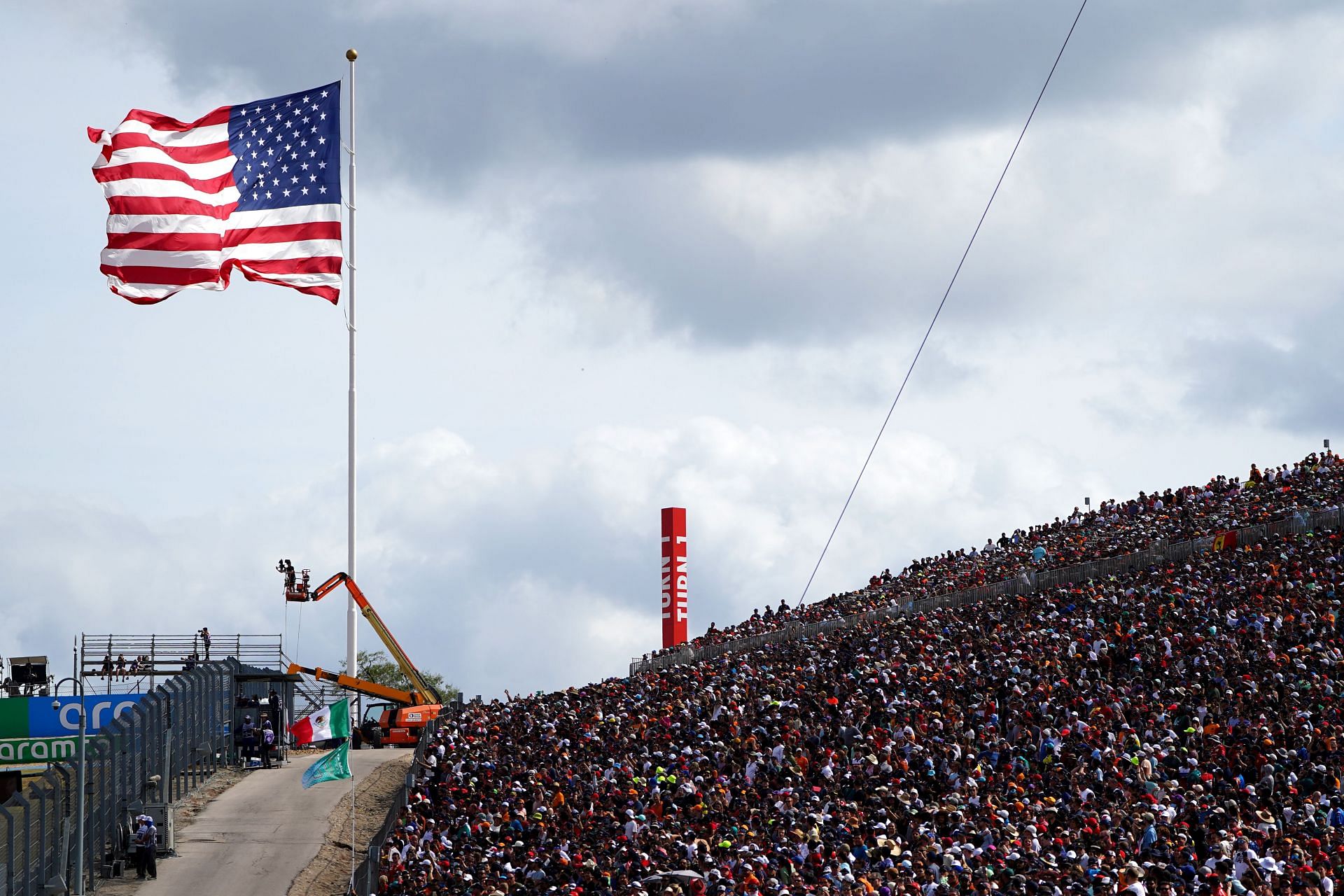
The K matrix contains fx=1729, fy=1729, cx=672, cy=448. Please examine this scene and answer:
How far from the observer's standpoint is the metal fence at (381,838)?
30016 millimetres

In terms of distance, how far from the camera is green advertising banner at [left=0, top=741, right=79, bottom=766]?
144ft

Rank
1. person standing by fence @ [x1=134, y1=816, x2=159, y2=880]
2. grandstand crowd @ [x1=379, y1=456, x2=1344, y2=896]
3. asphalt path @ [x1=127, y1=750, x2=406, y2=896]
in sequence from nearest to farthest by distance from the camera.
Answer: grandstand crowd @ [x1=379, y1=456, x2=1344, y2=896] → asphalt path @ [x1=127, y1=750, x2=406, y2=896] → person standing by fence @ [x1=134, y1=816, x2=159, y2=880]

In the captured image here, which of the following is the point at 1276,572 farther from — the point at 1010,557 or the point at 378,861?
the point at 378,861

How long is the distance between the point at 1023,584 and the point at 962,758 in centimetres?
1473

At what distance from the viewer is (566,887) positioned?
86.4 ft

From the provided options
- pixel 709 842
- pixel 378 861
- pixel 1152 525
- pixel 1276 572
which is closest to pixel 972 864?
pixel 709 842

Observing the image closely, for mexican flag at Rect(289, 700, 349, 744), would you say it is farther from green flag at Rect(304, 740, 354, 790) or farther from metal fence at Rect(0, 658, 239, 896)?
metal fence at Rect(0, 658, 239, 896)

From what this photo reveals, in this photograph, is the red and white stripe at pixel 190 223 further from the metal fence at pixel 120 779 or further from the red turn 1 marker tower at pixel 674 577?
the red turn 1 marker tower at pixel 674 577

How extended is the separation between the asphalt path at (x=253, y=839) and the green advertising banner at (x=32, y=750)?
15.6 ft

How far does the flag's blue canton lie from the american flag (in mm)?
25

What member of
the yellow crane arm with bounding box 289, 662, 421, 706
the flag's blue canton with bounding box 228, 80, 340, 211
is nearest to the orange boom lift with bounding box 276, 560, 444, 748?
the yellow crane arm with bounding box 289, 662, 421, 706

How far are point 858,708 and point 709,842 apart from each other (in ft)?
23.9

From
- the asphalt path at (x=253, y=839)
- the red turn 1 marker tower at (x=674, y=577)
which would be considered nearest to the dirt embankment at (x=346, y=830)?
the asphalt path at (x=253, y=839)

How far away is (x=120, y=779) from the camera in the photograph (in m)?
35.5
